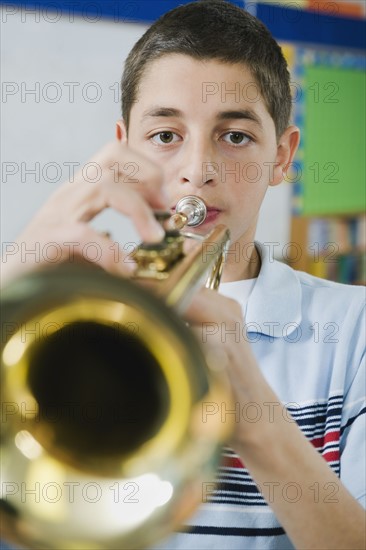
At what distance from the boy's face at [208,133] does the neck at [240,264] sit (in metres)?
0.06

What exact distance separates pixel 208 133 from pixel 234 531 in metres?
0.63

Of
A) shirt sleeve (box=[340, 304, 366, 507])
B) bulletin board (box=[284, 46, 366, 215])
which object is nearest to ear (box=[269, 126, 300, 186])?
shirt sleeve (box=[340, 304, 366, 507])

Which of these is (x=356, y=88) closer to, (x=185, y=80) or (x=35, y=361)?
(x=185, y=80)

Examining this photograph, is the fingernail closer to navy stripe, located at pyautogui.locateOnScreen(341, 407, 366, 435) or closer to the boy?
the boy

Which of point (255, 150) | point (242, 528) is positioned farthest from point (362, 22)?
point (242, 528)

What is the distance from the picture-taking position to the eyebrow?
1105mm

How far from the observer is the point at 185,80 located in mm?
1126

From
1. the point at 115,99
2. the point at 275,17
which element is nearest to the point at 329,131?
the point at 275,17

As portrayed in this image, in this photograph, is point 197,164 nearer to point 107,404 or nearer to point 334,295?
Result: point 334,295

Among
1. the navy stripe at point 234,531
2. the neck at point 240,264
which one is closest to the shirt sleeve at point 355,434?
the navy stripe at point 234,531

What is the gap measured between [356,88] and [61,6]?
165 centimetres

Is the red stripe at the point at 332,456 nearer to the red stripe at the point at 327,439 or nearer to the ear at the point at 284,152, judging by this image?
the red stripe at the point at 327,439

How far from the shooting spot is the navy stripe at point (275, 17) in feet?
8.59

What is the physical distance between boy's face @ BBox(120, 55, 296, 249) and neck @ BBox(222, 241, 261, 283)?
0.06m
